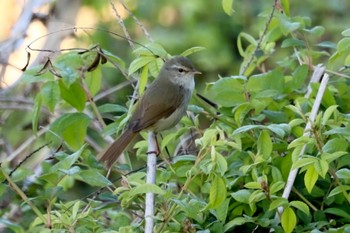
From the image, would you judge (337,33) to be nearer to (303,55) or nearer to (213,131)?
(303,55)

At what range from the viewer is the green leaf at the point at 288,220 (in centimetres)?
188

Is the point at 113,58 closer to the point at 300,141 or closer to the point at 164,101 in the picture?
the point at 300,141

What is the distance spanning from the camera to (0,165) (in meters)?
2.12

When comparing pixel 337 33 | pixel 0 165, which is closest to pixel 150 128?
pixel 0 165

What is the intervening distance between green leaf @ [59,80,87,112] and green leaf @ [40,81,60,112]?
1.7 inches

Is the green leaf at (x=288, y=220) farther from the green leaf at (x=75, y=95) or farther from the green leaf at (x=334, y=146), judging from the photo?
the green leaf at (x=75, y=95)

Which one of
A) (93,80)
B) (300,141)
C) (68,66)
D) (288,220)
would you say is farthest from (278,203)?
(93,80)

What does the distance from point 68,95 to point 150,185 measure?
0.52m

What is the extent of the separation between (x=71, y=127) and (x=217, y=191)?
26.6 inches

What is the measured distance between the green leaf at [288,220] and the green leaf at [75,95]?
2.34 ft

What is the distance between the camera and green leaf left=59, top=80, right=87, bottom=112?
7.53 feet

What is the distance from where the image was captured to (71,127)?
7.82 ft

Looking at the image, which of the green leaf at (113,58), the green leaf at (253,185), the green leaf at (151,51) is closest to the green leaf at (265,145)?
the green leaf at (253,185)

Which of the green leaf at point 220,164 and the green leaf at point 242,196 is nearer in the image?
the green leaf at point 220,164
